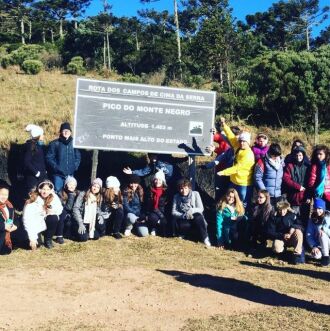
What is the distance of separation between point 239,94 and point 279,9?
1231 inches

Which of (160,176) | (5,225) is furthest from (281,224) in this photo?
(5,225)

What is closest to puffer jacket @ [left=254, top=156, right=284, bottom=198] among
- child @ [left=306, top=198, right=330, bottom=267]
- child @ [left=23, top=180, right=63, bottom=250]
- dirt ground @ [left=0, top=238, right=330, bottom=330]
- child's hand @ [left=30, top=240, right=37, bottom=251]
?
child @ [left=306, top=198, right=330, bottom=267]

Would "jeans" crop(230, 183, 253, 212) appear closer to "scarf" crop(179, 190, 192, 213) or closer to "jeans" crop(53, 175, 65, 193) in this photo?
"scarf" crop(179, 190, 192, 213)

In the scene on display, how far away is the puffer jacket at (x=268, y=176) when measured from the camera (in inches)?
337

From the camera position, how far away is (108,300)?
226 inches

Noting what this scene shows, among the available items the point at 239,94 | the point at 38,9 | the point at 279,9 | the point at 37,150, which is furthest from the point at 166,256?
the point at 38,9

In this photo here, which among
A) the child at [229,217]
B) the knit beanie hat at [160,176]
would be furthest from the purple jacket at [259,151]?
the knit beanie hat at [160,176]

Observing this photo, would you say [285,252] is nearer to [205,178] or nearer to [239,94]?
[205,178]

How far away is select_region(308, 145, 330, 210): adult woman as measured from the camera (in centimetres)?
834

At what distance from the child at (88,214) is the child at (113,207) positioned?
0.13 meters

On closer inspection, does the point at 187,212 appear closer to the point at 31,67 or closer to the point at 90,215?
the point at 90,215

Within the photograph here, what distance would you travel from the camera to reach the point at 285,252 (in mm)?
8008

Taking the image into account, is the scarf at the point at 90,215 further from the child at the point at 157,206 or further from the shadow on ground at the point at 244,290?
the shadow on ground at the point at 244,290

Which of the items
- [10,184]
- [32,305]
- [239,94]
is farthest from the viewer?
[239,94]
